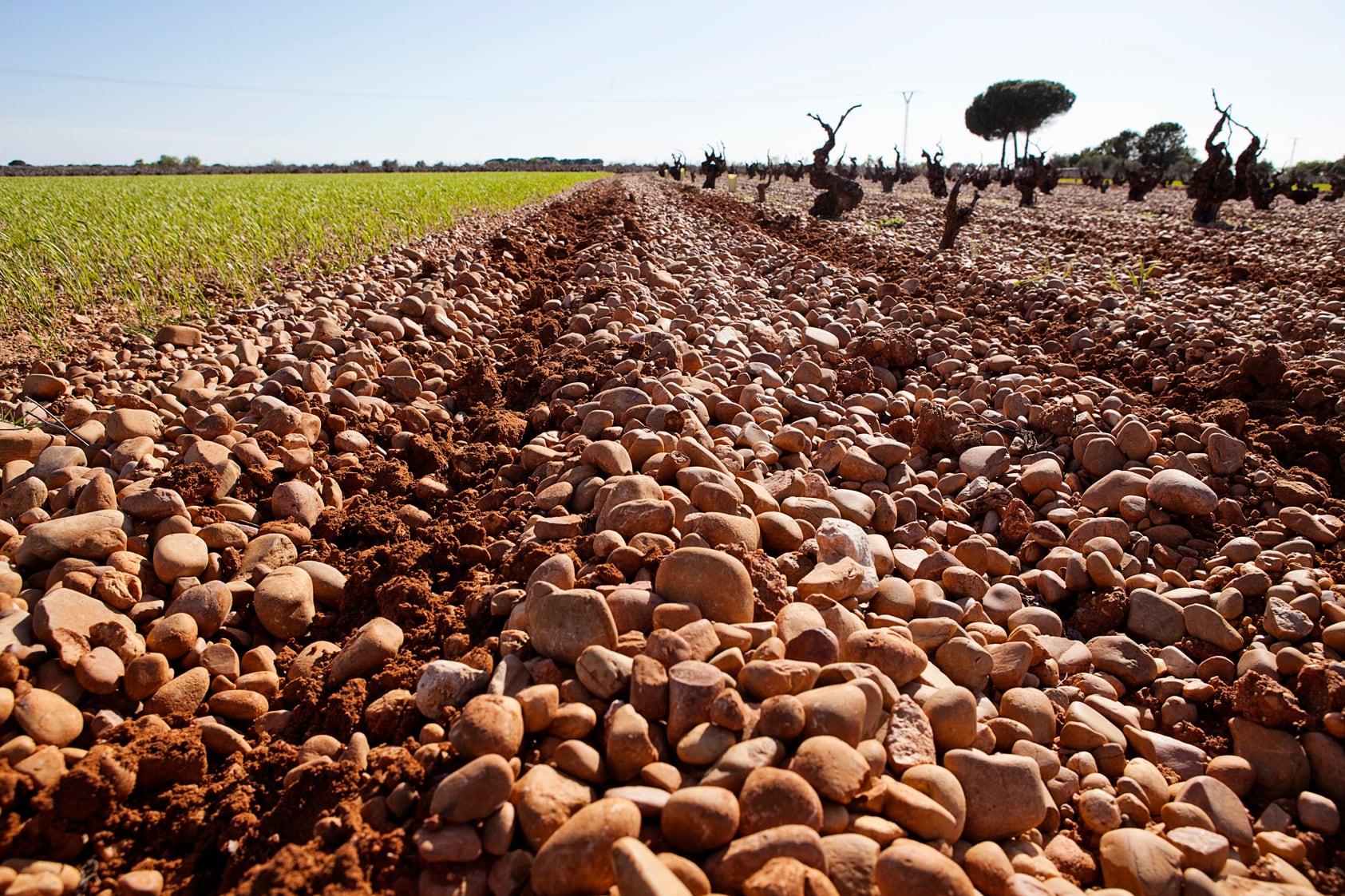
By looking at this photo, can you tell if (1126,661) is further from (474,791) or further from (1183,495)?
(474,791)

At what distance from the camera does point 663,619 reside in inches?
75.4

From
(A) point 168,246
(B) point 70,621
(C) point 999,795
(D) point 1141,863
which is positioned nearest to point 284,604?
(B) point 70,621

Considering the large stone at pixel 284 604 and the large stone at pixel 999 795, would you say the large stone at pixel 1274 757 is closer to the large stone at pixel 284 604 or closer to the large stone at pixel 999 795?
the large stone at pixel 999 795

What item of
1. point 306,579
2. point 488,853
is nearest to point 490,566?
point 306,579

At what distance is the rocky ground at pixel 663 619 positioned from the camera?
148 cm

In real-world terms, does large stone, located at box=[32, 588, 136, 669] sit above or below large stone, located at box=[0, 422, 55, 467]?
below

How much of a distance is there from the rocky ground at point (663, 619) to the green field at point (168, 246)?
880mm

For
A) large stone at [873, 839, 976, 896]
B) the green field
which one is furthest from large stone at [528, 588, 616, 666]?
the green field

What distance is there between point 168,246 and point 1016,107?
6079 centimetres

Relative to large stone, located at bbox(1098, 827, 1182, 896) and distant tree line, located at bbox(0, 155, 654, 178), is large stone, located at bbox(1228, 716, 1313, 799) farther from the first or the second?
distant tree line, located at bbox(0, 155, 654, 178)

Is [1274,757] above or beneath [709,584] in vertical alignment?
beneath

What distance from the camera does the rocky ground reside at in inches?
58.3

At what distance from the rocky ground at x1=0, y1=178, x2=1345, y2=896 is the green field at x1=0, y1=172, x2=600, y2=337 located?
0.88 m

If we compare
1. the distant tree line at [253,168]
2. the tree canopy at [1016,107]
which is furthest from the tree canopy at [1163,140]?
the distant tree line at [253,168]
